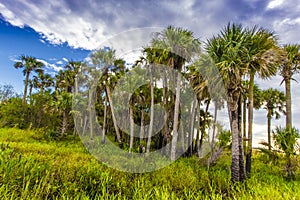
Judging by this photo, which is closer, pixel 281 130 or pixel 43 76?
pixel 281 130

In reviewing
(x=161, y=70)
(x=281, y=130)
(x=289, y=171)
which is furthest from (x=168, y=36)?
(x=289, y=171)

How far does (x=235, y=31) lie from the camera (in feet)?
39.0

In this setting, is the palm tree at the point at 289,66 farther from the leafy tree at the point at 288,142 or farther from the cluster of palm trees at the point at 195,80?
the leafy tree at the point at 288,142

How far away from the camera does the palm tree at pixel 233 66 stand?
11227 mm

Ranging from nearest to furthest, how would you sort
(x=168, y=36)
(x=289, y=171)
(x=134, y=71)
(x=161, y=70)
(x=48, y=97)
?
(x=289, y=171) → (x=168, y=36) → (x=161, y=70) → (x=134, y=71) → (x=48, y=97)

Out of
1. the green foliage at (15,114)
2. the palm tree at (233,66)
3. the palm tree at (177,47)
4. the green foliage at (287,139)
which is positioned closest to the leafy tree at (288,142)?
the green foliage at (287,139)

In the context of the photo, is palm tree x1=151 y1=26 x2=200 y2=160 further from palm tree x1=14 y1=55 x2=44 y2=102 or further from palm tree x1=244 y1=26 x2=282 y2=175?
palm tree x1=14 y1=55 x2=44 y2=102

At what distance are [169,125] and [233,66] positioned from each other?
1877 centimetres

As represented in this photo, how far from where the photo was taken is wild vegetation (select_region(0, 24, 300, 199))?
7.39 metres

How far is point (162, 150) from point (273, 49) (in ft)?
56.3

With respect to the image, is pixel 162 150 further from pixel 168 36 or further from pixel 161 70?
pixel 168 36

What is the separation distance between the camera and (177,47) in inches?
778

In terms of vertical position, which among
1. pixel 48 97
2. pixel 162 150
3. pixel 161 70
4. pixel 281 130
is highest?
pixel 161 70

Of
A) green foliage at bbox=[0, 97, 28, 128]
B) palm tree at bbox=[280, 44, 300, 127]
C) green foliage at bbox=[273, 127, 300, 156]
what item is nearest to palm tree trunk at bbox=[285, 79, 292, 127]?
palm tree at bbox=[280, 44, 300, 127]
